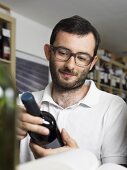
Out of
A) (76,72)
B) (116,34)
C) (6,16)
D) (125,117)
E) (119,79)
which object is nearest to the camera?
(125,117)

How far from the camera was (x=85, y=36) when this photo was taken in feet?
3.51

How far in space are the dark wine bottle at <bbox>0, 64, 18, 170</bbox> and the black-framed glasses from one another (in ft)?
2.67

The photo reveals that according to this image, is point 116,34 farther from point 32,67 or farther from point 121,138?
point 121,138

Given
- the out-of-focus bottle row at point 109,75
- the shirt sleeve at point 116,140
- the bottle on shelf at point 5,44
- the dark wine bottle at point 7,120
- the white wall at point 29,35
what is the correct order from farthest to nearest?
the out-of-focus bottle row at point 109,75 < the white wall at point 29,35 < the bottle on shelf at point 5,44 < the shirt sleeve at point 116,140 < the dark wine bottle at point 7,120

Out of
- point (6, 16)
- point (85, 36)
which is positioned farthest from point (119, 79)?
point (85, 36)

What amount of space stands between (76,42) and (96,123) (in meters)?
0.28

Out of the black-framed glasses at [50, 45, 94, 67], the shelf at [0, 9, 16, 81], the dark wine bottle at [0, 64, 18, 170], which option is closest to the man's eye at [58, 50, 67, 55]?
the black-framed glasses at [50, 45, 94, 67]

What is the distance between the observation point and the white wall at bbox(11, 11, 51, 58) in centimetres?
371

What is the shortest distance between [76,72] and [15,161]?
2.72 ft

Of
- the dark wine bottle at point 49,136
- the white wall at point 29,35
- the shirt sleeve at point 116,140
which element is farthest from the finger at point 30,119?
the white wall at point 29,35

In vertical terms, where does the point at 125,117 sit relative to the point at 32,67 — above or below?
above

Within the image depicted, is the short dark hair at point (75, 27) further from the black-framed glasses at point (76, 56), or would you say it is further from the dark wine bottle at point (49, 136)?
the dark wine bottle at point (49, 136)

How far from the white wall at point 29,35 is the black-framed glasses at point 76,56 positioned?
8.74ft

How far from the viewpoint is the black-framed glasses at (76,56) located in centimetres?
101
